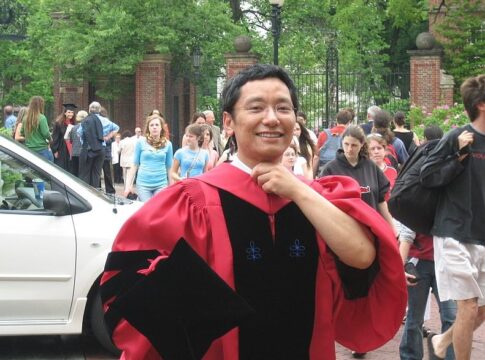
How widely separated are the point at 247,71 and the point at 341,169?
15.6 ft

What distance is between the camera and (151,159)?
11547mm

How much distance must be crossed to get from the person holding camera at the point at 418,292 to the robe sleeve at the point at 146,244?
3.72m

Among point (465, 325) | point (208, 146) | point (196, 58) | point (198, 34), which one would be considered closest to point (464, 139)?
point (465, 325)

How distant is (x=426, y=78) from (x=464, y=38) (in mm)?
1783

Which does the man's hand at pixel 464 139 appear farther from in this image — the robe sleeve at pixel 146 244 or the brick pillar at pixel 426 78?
the brick pillar at pixel 426 78

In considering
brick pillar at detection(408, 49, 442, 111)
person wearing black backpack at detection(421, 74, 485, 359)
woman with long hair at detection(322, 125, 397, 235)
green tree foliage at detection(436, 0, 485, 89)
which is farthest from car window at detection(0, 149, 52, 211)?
green tree foliage at detection(436, 0, 485, 89)

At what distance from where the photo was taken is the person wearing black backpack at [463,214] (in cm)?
587

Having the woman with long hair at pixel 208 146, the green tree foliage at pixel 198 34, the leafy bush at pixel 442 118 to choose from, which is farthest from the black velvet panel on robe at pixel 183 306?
the green tree foliage at pixel 198 34

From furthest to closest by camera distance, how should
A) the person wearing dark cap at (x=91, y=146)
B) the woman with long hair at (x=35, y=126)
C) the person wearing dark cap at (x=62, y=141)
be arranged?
the person wearing dark cap at (x=62, y=141)
the person wearing dark cap at (x=91, y=146)
the woman with long hair at (x=35, y=126)

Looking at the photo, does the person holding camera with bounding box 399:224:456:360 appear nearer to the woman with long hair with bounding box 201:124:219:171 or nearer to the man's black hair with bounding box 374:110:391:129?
the man's black hair with bounding box 374:110:391:129

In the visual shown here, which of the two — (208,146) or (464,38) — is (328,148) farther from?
(464,38)

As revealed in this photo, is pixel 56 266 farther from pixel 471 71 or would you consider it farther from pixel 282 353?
pixel 471 71

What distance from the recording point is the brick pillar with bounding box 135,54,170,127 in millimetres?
31078

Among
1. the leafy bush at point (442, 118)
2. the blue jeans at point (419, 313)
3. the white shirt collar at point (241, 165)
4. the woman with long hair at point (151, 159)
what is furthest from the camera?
the leafy bush at point (442, 118)
